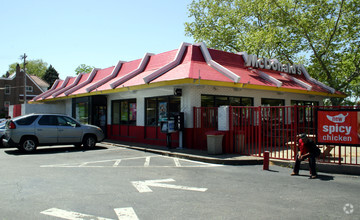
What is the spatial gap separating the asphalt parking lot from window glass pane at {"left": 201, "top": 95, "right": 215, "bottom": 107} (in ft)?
14.4

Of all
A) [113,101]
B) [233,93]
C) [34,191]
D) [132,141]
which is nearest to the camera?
[34,191]

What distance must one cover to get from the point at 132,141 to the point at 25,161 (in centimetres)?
678

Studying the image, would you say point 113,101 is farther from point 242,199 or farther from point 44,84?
point 44,84

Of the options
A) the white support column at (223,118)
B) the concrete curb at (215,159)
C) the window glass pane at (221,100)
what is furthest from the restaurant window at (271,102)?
the concrete curb at (215,159)

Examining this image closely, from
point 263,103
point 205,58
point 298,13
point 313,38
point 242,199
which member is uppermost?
point 298,13

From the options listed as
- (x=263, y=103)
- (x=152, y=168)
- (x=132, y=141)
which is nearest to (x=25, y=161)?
(x=152, y=168)

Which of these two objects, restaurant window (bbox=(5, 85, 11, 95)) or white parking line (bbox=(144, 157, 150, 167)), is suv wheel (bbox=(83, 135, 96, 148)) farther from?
restaurant window (bbox=(5, 85, 11, 95))

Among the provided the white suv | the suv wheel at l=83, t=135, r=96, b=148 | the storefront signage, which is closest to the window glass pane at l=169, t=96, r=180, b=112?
the white suv

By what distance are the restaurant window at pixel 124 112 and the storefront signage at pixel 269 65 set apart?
7.14 m

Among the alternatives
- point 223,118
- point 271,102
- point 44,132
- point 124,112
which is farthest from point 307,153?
point 124,112

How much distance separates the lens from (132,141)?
16547 mm

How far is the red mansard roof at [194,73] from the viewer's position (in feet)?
42.6

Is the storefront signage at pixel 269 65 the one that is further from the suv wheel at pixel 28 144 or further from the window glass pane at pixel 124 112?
the suv wheel at pixel 28 144

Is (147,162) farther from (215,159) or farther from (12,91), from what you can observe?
(12,91)
